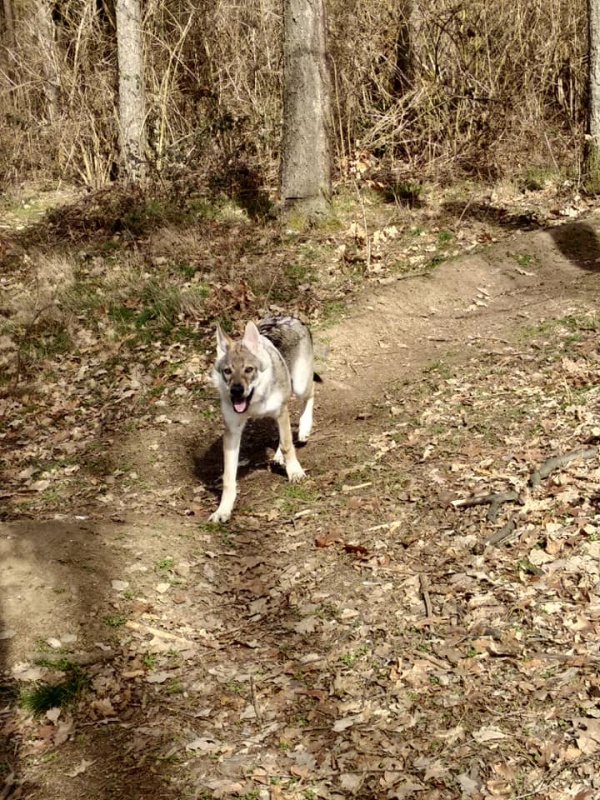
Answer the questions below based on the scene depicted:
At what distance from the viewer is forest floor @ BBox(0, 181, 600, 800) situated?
175 inches

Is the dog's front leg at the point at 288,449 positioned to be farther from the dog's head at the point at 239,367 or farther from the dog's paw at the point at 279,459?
the dog's head at the point at 239,367

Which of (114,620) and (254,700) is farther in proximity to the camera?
(114,620)

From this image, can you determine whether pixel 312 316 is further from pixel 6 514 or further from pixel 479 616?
pixel 479 616

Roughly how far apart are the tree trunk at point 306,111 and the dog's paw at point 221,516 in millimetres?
7747

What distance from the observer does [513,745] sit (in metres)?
4.27

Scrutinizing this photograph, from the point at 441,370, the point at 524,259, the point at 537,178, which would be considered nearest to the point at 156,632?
the point at 441,370

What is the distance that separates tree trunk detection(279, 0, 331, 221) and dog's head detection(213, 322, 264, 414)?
714 cm

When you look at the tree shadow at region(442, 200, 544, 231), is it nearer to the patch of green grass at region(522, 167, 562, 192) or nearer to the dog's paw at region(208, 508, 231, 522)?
the patch of green grass at region(522, 167, 562, 192)

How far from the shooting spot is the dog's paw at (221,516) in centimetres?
726

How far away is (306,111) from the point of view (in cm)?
1354

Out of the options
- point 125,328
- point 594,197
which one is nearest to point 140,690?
point 125,328

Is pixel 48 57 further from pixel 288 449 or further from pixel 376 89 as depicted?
pixel 288 449

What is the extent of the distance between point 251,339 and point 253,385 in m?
0.43

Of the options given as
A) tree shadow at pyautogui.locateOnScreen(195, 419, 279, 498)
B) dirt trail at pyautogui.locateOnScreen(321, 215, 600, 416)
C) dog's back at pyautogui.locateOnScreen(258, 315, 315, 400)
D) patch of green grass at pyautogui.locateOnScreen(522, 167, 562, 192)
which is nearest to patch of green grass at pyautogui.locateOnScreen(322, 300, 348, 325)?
dirt trail at pyautogui.locateOnScreen(321, 215, 600, 416)
